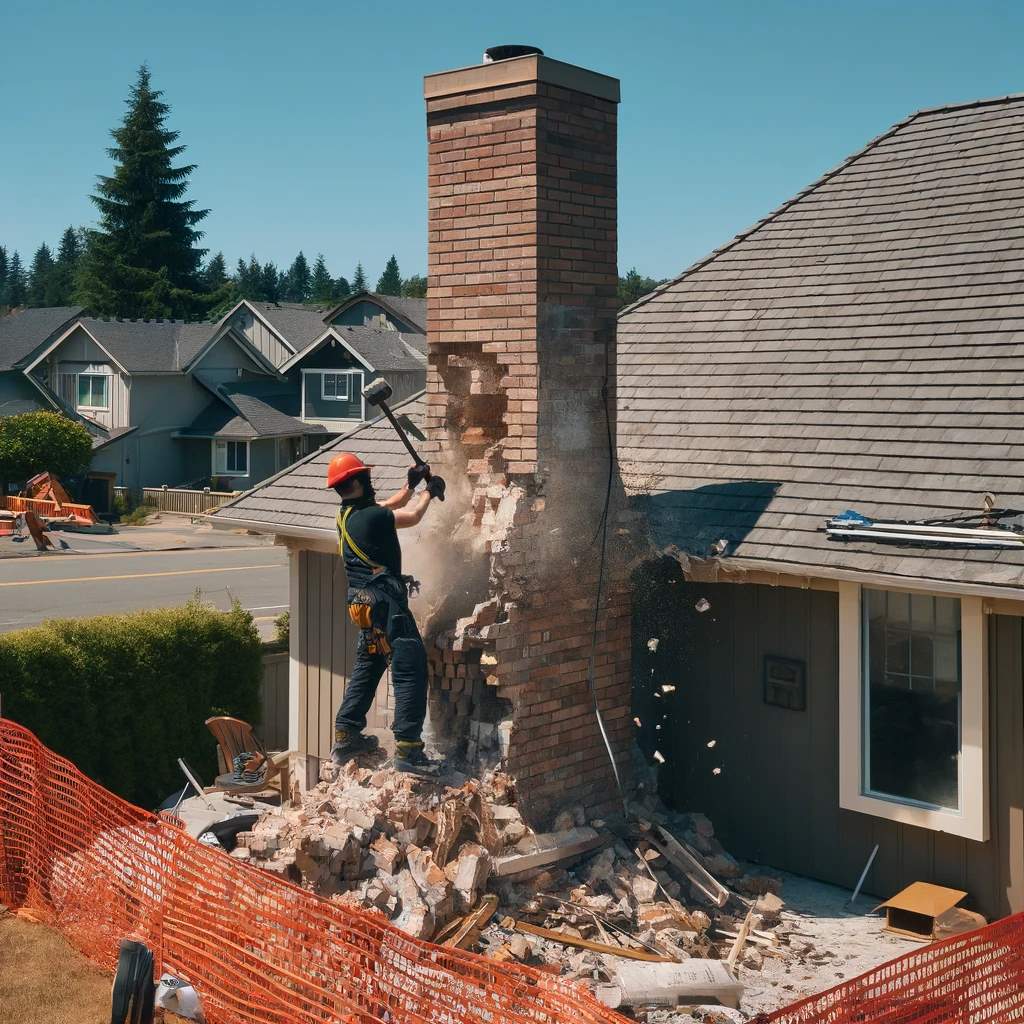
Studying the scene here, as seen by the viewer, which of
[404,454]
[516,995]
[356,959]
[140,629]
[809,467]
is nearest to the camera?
[516,995]

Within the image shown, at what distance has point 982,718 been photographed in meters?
7.88

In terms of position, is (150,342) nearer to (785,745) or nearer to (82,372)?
(82,372)

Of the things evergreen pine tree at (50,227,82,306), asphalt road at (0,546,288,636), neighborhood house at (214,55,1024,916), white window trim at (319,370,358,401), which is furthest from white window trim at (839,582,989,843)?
evergreen pine tree at (50,227,82,306)

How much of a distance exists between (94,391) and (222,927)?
40.4m

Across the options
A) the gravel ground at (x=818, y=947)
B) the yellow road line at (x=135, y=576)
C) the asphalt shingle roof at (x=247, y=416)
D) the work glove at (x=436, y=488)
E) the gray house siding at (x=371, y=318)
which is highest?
the gray house siding at (x=371, y=318)

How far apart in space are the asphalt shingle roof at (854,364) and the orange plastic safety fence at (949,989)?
91.2 inches

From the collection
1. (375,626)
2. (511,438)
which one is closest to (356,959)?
(375,626)

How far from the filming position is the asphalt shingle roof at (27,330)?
43094 millimetres

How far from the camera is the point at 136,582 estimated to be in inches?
1043

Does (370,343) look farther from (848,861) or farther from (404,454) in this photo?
(848,861)

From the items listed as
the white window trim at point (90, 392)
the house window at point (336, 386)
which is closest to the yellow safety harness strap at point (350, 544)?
the white window trim at point (90, 392)

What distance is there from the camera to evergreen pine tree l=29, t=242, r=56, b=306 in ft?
359

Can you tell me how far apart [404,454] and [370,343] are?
118 feet

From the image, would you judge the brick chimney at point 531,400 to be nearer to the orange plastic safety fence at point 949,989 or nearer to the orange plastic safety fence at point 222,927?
the orange plastic safety fence at point 222,927
